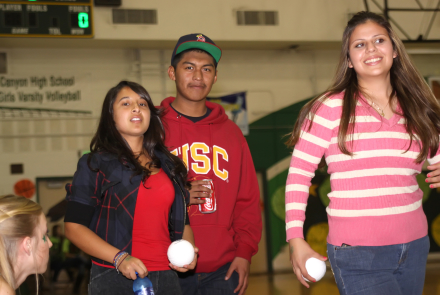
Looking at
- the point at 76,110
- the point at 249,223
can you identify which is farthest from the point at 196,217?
the point at 76,110

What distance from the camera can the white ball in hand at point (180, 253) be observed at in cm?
186

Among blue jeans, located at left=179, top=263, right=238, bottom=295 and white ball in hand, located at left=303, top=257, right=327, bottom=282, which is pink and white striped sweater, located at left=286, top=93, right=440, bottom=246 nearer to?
white ball in hand, located at left=303, top=257, right=327, bottom=282

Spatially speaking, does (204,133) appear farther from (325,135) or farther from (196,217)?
(325,135)

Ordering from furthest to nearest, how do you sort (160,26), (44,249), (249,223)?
(160,26)
(249,223)
(44,249)

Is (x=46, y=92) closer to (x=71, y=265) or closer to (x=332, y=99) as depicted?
(x=71, y=265)

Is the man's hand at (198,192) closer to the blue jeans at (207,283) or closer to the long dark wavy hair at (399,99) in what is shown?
the blue jeans at (207,283)

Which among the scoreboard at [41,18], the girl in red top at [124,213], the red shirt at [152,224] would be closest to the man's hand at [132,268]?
the girl in red top at [124,213]

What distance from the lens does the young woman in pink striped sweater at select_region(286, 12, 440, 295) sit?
1685mm

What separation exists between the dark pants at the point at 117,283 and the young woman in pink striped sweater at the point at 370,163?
1.80 ft

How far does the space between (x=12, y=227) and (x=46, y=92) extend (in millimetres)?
6820

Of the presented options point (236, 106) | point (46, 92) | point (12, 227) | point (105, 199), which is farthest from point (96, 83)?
point (12, 227)

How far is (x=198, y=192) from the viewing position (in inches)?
91.6

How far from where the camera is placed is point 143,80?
8211mm

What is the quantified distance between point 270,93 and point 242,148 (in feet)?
20.3
